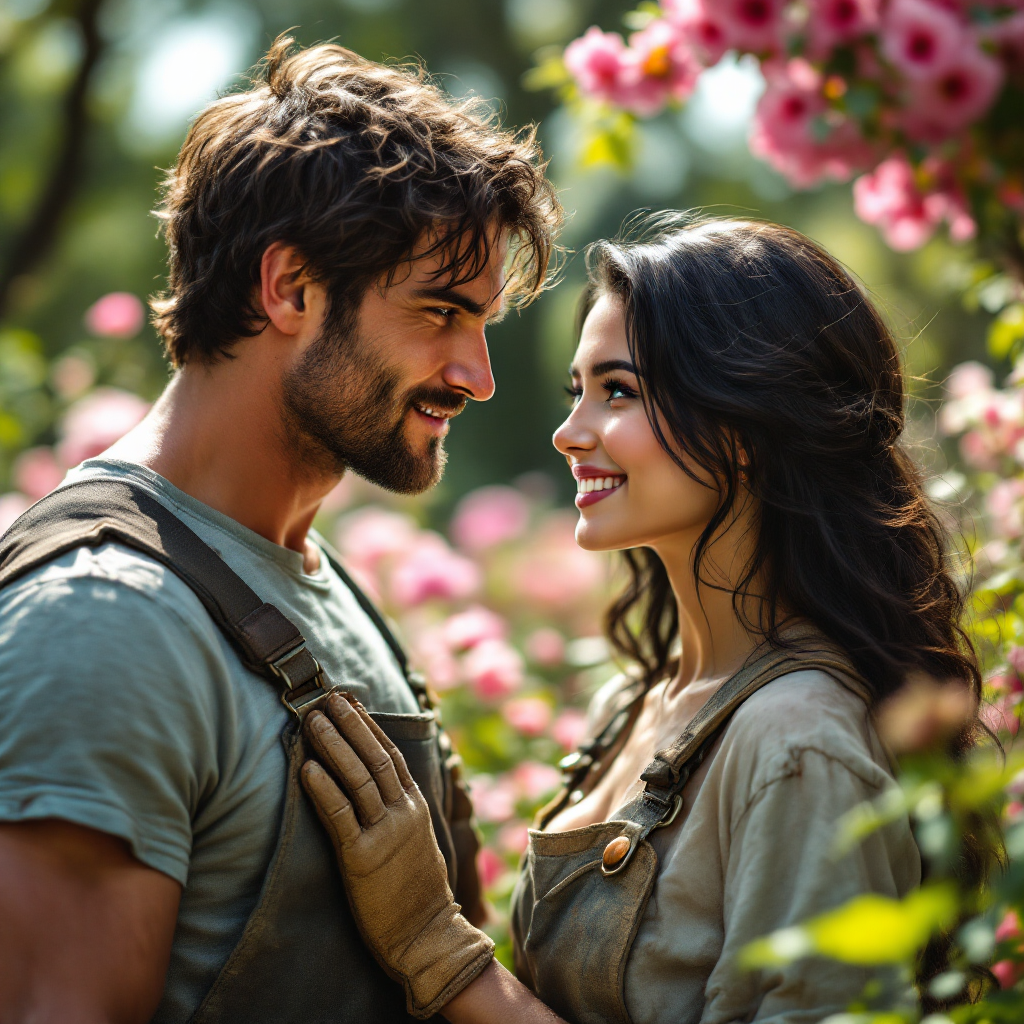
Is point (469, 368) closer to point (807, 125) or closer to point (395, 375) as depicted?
point (395, 375)

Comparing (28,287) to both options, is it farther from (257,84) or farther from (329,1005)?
(329,1005)

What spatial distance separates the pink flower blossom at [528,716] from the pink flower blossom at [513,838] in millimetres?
353

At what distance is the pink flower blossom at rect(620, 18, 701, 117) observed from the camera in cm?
249

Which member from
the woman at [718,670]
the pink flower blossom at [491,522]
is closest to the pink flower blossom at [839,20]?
the woman at [718,670]

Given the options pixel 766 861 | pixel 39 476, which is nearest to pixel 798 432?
pixel 766 861

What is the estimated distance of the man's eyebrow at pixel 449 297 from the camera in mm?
2123

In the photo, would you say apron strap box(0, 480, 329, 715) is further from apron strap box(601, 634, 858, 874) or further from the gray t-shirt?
apron strap box(601, 634, 858, 874)

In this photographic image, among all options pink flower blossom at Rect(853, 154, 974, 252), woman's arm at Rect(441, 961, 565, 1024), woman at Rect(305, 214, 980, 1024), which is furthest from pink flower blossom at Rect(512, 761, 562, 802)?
pink flower blossom at Rect(853, 154, 974, 252)

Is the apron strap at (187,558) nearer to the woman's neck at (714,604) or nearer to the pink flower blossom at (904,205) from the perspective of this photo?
the woman's neck at (714,604)

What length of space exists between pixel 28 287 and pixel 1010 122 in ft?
30.3

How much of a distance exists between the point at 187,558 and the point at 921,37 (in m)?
1.49

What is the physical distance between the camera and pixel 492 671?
10.9 ft

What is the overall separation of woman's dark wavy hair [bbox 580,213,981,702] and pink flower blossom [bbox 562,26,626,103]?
0.75m

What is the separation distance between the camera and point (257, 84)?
2.41 m
